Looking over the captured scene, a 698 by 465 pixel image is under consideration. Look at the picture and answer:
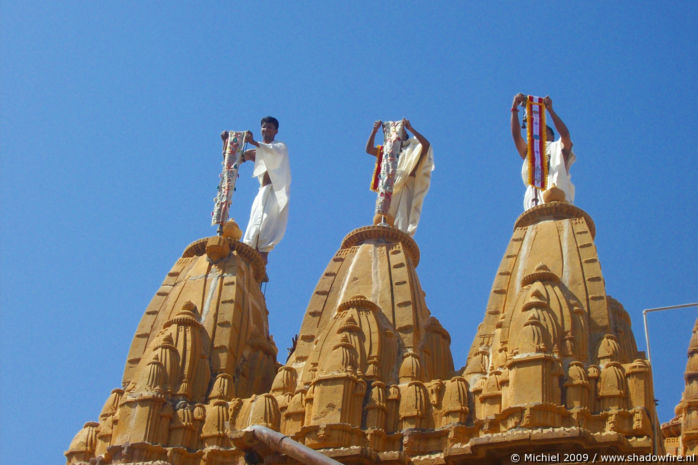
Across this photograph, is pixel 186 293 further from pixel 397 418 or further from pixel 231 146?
pixel 397 418

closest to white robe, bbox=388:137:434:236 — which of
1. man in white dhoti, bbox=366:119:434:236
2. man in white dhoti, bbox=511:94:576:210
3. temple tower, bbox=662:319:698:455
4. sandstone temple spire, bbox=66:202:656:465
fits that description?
man in white dhoti, bbox=366:119:434:236

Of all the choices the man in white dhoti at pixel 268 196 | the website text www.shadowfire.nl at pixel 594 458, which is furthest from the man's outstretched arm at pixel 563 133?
the website text www.shadowfire.nl at pixel 594 458

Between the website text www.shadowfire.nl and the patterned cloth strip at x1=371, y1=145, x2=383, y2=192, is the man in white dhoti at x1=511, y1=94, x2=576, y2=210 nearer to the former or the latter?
the patterned cloth strip at x1=371, y1=145, x2=383, y2=192

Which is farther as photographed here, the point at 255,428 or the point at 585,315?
the point at 585,315

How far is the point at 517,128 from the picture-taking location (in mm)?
29641

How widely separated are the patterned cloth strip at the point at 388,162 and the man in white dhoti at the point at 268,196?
3.33 m

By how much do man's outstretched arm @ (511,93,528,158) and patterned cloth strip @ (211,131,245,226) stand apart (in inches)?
330

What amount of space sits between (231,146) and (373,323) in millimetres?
9235

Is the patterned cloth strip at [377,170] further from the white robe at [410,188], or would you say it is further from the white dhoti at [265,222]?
the white dhoti at [265,222]

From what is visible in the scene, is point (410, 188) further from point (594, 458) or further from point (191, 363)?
point (594, 458)

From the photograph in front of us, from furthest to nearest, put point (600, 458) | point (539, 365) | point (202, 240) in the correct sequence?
1. point (202, 240)
2. point (539, 365)
3. point (600, 458)

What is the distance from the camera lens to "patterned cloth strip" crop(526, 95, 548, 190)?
28266mm

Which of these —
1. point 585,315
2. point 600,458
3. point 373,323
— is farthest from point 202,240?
point 600,458

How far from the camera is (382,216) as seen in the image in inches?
1180
